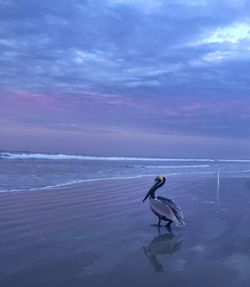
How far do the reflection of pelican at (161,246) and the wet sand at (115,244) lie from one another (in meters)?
0.02

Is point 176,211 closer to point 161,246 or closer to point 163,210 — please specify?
point 163,210

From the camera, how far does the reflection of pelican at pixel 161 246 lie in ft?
20.6

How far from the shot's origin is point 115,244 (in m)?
7.30

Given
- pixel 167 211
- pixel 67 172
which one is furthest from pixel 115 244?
pixel 67 172

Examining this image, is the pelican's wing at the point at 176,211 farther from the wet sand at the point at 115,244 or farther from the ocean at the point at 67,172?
the ocean at the point at 67,172

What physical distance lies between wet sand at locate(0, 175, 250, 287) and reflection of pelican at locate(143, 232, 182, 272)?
0.02 meters

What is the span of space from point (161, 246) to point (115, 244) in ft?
2.52

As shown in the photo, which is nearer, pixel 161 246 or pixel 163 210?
pixel 161 246

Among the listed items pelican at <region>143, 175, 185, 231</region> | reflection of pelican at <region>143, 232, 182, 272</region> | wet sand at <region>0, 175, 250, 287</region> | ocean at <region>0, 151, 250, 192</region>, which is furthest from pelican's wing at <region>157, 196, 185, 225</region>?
ocean at <region>0, 151, 250, 192</region>

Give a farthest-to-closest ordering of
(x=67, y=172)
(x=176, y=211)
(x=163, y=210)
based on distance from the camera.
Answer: (x=67, y=172) → (x=163, y=210) → (x=176, y=211)

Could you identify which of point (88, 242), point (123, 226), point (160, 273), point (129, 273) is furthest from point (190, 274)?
point (123, 226)

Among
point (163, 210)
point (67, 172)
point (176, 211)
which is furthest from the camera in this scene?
point (67, 172)

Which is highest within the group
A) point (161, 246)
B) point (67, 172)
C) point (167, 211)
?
point (67, 172)

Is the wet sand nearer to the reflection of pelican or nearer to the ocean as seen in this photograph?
the reflection of pelican
